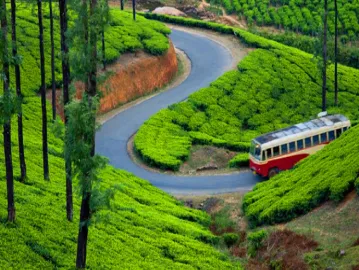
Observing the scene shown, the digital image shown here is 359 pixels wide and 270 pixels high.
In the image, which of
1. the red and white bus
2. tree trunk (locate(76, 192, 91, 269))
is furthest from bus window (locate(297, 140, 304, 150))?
tree trunk (locate(76, 192, 91, 269))

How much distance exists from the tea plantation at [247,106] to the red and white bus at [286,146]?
2440 mm

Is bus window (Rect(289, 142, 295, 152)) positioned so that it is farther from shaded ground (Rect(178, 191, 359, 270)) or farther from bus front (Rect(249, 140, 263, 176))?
shaded ground (Rect(178, 191, 359, 270))

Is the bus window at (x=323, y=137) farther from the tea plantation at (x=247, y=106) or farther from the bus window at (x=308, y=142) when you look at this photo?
the tea plantation at (x=247, y=106)

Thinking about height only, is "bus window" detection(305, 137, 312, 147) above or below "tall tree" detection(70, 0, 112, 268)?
below

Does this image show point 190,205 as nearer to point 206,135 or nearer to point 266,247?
point 266,247

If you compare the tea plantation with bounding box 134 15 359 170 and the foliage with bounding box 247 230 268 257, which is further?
the tea plantation with bounding box 134 15 359 170

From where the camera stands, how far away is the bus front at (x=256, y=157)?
36.7 m

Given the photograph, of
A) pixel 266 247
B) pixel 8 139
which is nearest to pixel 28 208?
pixel 8 139

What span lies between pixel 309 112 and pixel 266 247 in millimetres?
25278

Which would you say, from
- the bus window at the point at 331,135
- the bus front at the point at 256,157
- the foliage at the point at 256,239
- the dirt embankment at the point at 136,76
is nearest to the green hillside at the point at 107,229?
the foliage at the point at 256,239

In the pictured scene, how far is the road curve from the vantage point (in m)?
36.7

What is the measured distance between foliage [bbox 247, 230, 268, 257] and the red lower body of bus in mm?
8602

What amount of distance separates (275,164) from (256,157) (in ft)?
3.50

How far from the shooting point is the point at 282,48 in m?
60.2
